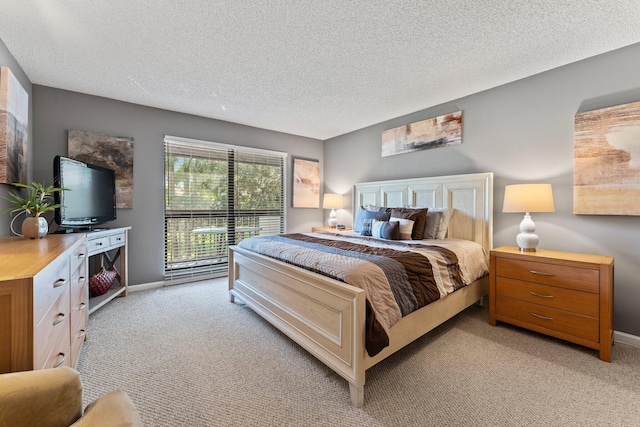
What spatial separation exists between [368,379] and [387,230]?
1587 mm

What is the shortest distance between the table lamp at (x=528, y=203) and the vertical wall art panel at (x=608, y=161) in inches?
11.1

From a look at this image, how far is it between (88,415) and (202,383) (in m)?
1.14

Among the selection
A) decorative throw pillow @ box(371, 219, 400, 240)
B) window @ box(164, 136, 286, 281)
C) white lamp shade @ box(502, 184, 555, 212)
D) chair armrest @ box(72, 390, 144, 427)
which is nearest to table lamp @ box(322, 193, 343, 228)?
window @ box(164, 136, 286, 281)

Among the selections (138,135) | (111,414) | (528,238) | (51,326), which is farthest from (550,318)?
(138,135)

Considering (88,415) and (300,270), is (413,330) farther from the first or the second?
(88,415)

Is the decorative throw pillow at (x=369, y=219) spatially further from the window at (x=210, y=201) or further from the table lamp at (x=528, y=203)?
the window at (x=210, y=201)

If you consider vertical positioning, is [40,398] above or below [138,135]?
below

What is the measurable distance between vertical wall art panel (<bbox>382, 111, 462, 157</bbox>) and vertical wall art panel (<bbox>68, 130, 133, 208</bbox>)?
3.56m

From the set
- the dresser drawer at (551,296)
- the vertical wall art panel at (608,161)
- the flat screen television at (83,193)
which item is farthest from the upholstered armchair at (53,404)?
the vertical wall art panel at (608,161)

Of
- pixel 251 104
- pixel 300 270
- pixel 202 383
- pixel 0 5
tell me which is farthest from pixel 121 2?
pixel 202 383

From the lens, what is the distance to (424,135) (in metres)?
3.63

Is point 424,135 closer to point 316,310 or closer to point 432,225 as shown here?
point 432,225

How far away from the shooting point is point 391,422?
142 cm

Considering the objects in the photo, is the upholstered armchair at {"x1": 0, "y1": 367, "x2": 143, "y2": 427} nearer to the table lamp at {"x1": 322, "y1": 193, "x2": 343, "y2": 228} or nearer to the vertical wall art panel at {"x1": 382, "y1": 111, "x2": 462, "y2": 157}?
the vertical wall art panel at {"x1": 382, "y1": 111, "x2": 462, "y2": 157}
